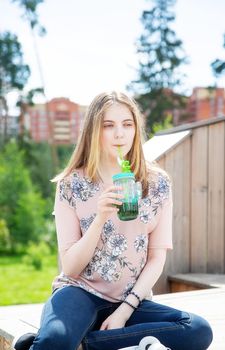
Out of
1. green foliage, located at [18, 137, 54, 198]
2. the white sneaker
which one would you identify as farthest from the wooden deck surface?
green foliage, located at [18, 137, 54, 198]

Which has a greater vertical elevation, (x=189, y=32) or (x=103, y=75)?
(x=189, y=32)

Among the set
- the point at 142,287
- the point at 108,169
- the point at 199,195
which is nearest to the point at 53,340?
the point at 142,287

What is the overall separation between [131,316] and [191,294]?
126 cm

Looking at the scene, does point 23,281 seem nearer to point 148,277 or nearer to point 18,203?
point 18,203

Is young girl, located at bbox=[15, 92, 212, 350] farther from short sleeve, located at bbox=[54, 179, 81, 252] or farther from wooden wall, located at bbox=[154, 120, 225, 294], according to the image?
wooden wall, located at bbox=[154, 120, 225, 294]

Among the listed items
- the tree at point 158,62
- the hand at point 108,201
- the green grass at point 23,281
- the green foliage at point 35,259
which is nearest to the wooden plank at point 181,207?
the hand at point 108,201

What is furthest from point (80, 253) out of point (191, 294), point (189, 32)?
point (189, 32)

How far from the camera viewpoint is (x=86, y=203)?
7.47 ft

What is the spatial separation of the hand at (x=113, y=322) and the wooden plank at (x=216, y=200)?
2.27m

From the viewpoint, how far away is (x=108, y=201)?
202 cm

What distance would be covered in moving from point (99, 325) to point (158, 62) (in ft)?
53.4

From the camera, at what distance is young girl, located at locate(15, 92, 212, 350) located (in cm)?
208

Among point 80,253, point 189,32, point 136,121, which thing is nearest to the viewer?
point 80,253

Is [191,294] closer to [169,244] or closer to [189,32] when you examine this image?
[169,244]
